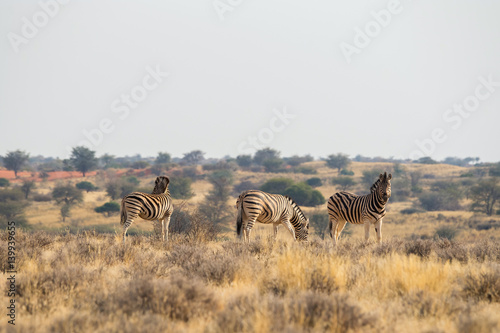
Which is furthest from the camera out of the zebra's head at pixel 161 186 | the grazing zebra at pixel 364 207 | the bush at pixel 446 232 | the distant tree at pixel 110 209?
the distant tree at pixel 110 209

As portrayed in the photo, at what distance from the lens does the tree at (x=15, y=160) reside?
3270 inches

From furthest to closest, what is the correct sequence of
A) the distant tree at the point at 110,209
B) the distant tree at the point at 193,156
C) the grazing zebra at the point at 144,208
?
the distant tree at the point at 193,156
the distant tree at the point at 110,209
the grazing zebra at the point at 144,208

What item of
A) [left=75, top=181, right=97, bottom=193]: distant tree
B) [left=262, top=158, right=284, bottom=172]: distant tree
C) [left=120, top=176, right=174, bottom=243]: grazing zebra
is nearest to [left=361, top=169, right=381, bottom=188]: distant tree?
[left=262, top=158, right=284, bottom=172]: distant tree

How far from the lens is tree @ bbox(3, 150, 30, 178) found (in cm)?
8306

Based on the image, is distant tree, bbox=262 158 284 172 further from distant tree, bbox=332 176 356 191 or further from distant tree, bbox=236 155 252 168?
distant tree, bbox=332 176 356 191

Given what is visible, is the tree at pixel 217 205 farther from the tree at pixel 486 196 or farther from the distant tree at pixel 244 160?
the distant tree at pixel 244 160

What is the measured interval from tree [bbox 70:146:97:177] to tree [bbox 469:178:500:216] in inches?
2385

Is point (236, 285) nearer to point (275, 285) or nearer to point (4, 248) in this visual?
point (275, 285)

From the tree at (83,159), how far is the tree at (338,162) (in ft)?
143

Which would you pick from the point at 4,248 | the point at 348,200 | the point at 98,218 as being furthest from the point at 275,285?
the point at 98,218

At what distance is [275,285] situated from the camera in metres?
7.28

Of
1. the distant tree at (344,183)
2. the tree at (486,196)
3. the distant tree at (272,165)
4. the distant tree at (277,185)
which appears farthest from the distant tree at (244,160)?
the tree at (486,196)

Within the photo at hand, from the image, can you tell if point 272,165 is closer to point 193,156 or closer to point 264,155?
point 264,155

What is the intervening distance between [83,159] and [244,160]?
31.6 m
